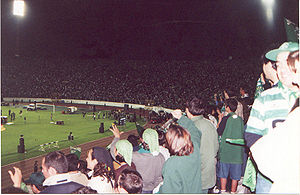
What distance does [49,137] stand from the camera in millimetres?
19938

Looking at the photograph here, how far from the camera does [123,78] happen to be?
167ft

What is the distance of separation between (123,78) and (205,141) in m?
46.2

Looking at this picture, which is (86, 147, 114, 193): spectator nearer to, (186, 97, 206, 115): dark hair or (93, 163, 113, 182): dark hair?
(93, 163, 113, 182): dark hair

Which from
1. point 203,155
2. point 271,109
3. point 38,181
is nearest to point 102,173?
point 38,181

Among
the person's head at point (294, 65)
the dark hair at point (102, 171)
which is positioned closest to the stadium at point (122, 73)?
the dark hair at point (102, 171)

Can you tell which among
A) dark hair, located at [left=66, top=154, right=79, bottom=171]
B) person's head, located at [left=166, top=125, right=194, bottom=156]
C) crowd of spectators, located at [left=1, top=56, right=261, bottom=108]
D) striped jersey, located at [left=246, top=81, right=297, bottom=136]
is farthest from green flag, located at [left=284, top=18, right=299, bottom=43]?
crowd of spectators, located at [left=1, top=56, right=261, bottom=108]

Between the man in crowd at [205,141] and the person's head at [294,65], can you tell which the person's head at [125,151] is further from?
the person's head at [294,65]

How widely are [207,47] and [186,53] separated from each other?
11.6 ft

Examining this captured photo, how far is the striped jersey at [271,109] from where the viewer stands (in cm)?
281

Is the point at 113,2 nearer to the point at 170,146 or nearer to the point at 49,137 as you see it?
the point at 49,137

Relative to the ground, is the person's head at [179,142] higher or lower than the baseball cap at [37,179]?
higher

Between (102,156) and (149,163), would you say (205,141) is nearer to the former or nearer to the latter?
(149,163)

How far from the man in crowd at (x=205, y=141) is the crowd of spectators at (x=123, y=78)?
27.2 meters

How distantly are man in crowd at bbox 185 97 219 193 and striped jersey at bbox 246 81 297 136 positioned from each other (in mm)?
2021
